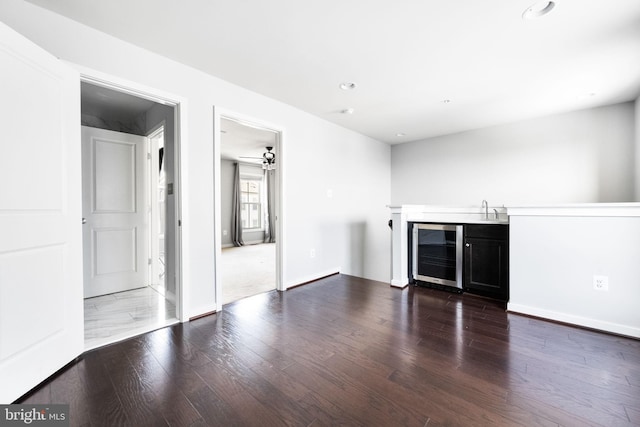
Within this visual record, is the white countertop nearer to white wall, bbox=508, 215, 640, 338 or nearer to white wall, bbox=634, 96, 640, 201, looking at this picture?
white wall, bbox=508, 215, 640, 338

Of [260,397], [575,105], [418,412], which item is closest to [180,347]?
[260,397]

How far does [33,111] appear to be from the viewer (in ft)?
5.24

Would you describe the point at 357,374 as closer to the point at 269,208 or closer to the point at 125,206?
the point at 125,206

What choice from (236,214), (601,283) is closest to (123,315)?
(601,283)

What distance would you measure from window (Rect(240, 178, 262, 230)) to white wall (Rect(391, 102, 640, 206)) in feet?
16.0

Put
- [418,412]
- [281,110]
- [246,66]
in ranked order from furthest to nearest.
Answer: [281,110] < [246,66] < [418,412]

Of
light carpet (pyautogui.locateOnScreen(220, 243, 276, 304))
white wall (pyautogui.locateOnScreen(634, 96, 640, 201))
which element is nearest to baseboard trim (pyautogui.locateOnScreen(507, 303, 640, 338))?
white wall (pyautogui.locateOnScreen(634, 96, 640, 201))

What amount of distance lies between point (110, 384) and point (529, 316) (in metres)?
3.53

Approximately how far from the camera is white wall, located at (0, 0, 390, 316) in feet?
6.60

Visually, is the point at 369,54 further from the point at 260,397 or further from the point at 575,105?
the point at 575,105

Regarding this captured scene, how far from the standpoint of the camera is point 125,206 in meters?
3.49

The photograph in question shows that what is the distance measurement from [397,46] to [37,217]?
9.16ft

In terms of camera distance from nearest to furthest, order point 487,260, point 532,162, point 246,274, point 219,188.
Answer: point 219,188, point 487,260, point 532,162, point 246,274

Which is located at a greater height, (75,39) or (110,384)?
(75,39)
